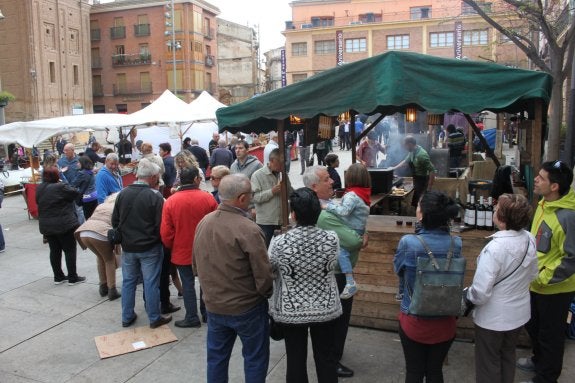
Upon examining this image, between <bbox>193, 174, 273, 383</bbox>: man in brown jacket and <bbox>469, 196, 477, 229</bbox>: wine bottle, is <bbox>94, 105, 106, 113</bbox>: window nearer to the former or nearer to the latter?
<bbox>469, 196, 477, 229</bbox>: wine bottle

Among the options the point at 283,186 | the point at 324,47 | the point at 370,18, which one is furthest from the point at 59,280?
the point at 370,18

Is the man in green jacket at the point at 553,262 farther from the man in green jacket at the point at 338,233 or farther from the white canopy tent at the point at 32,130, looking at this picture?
the white canopy tent at the point at 32,130

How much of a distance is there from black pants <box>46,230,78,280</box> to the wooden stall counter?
154 inches

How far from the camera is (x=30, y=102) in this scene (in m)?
40.2

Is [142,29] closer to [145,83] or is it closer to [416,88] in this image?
[145,83]

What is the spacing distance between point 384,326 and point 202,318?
1.96 meters

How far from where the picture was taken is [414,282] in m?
3.11

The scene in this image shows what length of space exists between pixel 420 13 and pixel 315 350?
5347cm

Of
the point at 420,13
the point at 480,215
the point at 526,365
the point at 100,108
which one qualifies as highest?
the point at 420,13

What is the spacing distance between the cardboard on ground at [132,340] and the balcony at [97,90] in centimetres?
5050

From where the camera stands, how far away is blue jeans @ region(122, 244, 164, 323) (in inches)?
203

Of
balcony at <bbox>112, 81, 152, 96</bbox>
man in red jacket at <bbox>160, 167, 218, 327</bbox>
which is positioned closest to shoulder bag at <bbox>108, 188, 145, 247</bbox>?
man in red jacket at <bbox>160, 167, 218, 327</bbox>

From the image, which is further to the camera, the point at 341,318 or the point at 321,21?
the point at 321,21

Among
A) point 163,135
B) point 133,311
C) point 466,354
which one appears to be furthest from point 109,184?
point 163,135
